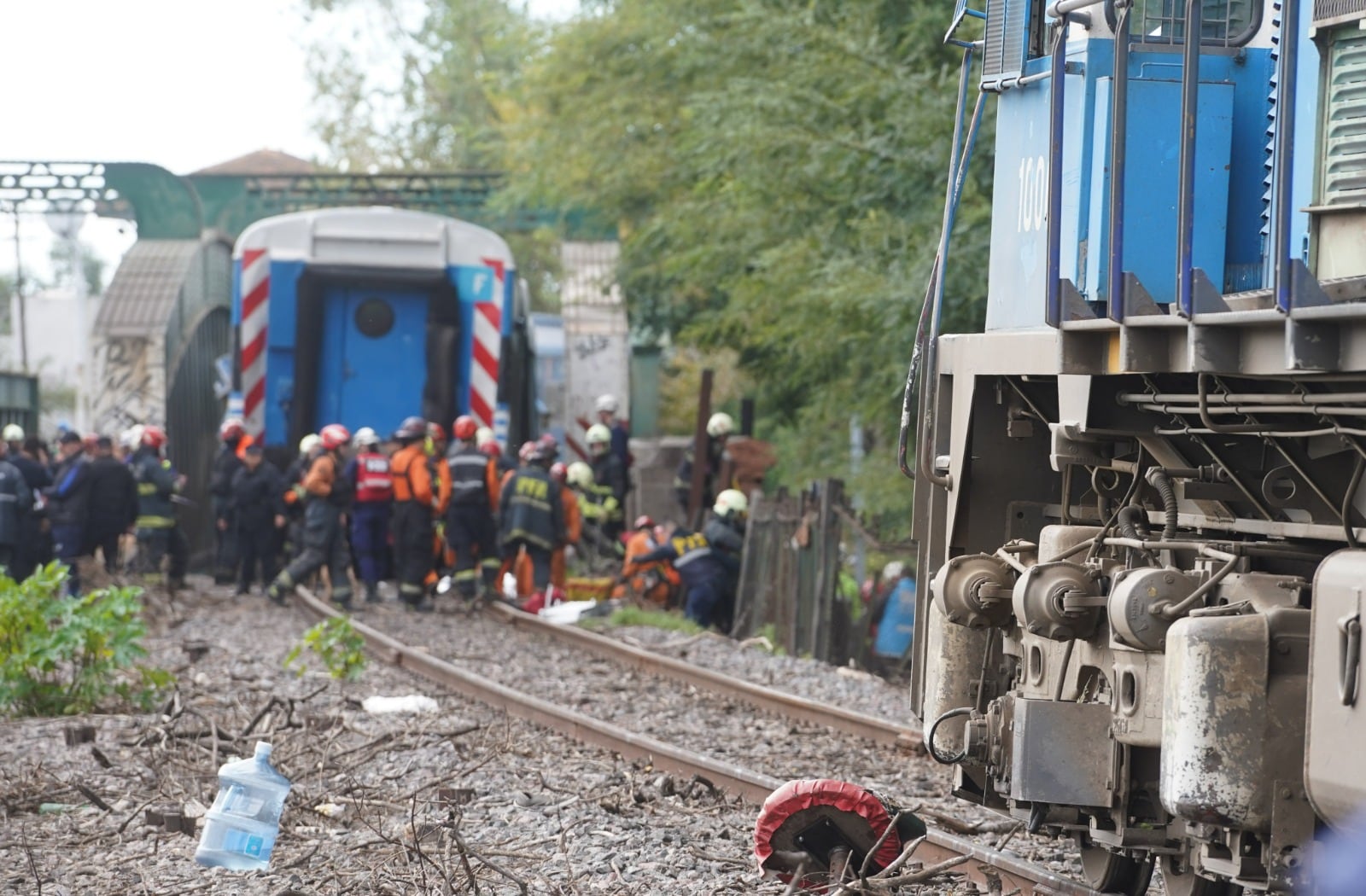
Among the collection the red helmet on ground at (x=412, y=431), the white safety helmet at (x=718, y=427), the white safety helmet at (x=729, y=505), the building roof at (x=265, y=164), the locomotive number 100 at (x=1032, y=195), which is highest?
the building roof at (x=265, y=164)

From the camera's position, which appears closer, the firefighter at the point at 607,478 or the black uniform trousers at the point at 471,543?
the black uniform trousers at the point at 471,543

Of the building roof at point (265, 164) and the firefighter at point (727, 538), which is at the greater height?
the building roof at point (265, 164)

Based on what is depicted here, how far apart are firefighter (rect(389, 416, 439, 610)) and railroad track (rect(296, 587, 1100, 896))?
3.45 ft

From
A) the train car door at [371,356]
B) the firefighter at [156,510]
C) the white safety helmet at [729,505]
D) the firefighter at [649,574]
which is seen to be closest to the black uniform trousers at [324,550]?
the firefighter at [156,510]

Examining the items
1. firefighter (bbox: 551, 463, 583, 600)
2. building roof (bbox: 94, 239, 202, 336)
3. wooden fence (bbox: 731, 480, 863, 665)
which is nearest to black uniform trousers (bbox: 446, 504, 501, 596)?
firefighter (bbox: 551, 463, 583, 600)

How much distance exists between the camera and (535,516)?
1592cm

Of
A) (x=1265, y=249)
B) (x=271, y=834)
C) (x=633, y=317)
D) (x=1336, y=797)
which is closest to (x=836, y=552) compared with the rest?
(x=271, y=834)

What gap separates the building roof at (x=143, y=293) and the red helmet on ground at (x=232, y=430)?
15.8 ft

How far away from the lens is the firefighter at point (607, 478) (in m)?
19.6

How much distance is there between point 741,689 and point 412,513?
587cm

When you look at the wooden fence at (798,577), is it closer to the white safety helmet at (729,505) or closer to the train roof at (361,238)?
the white safety helmet at (729,505)

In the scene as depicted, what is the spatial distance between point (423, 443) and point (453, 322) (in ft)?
5.24

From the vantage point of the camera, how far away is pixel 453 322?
1734 cm

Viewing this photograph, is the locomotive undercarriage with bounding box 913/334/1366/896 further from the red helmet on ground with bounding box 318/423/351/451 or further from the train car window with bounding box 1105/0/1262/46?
the red helmet on ground with bounding box 318/423/351/451
